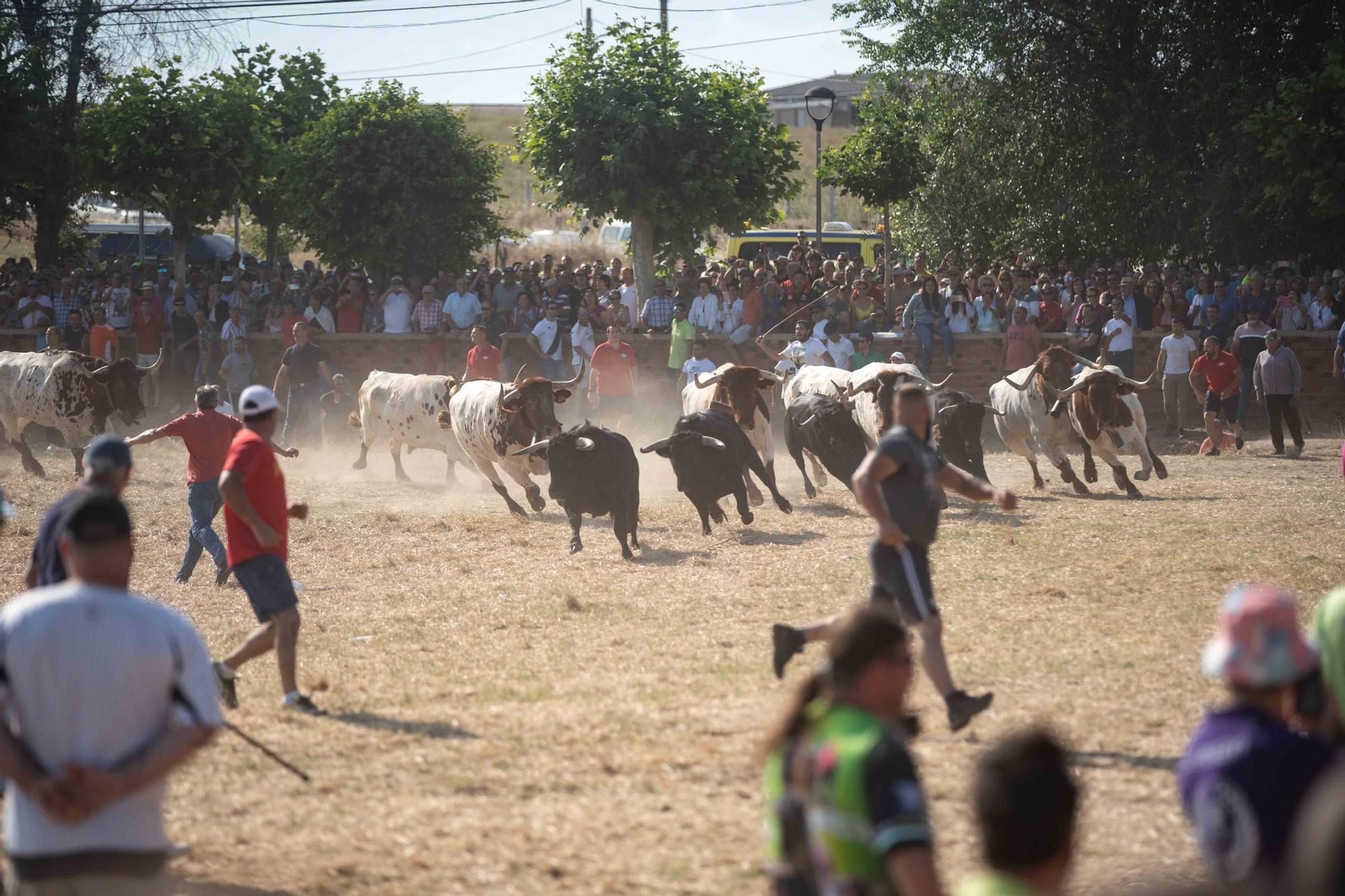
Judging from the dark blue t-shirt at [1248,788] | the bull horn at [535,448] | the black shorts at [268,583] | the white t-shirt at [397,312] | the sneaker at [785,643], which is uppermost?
the white t-shirt at [397,312]

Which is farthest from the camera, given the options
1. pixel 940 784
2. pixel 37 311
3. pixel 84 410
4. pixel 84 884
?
pixel 37 311

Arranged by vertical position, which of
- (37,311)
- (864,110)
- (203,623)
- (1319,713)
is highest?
(864,110)

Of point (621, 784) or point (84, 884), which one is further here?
point (621, 784)

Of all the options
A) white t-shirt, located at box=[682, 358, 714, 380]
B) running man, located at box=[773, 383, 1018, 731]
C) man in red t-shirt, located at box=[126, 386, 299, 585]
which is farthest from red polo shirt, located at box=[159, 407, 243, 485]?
white t-shirt, located at box=[682, 358, 714, 380]

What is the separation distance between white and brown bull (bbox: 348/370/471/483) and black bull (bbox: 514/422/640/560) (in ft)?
13.2

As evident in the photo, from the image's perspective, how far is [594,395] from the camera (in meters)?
20.6

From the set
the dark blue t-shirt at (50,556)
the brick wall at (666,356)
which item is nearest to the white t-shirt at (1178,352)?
the brick wall at (666,356)

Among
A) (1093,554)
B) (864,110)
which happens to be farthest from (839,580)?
(864,110)

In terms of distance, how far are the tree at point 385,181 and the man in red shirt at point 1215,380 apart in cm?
1230

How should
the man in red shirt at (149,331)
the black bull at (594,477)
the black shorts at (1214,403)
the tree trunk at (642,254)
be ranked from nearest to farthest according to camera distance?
the black bull at (594,477)
the black shorts at (1214,403)
the tree trunk at (642,254)
the man in red shirt at (149,331)

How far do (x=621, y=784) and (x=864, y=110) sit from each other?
22.5 metres

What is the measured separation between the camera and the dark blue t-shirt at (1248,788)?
3139 mm

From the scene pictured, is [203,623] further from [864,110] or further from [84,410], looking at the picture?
[864,110]

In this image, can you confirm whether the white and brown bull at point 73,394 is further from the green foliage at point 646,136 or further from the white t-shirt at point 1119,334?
the white t-shirt at point 1119,334
